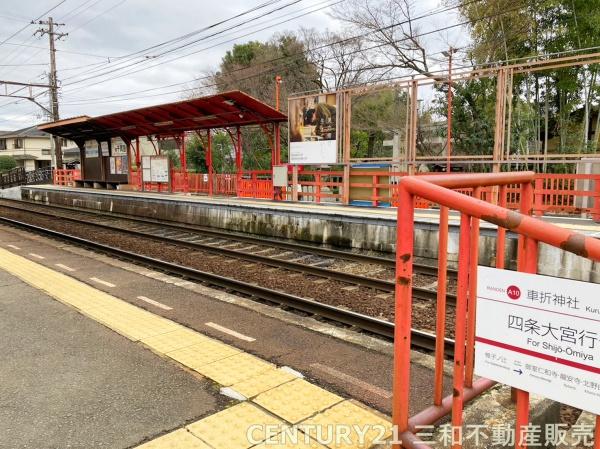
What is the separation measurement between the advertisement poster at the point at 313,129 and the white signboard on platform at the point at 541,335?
13.4 m

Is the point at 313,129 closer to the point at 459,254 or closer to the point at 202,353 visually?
the point at 202,353

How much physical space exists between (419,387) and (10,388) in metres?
3.22

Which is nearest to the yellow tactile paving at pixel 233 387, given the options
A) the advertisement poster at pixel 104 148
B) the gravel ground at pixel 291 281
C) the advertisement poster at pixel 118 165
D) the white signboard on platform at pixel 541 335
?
the white signboard on platform at pixel 541 335

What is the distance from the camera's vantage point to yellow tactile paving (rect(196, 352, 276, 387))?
12.8 ft

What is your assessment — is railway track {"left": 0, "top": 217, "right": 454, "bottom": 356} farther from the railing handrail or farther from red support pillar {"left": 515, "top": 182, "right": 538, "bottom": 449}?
the railing handrail

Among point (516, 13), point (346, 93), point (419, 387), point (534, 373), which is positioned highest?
point (516, 13)

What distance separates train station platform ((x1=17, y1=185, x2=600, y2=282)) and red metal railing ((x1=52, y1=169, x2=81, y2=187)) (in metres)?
14.2

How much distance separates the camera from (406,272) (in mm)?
2084

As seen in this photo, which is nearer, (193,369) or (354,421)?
(354,421)

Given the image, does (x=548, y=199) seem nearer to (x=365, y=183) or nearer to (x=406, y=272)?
(x=365, y=183)

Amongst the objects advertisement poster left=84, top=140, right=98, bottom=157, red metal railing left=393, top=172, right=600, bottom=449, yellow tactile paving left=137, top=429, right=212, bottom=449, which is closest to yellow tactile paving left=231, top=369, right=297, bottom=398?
yellow tactile paving left=137, top=429, right=212, bottom=449

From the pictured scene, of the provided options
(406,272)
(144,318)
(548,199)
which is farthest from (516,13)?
(406,272)

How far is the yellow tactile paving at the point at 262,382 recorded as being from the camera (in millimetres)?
3675

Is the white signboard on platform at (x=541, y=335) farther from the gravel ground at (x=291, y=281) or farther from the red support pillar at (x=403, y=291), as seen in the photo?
the gravel ground at (x=291, y=281)
